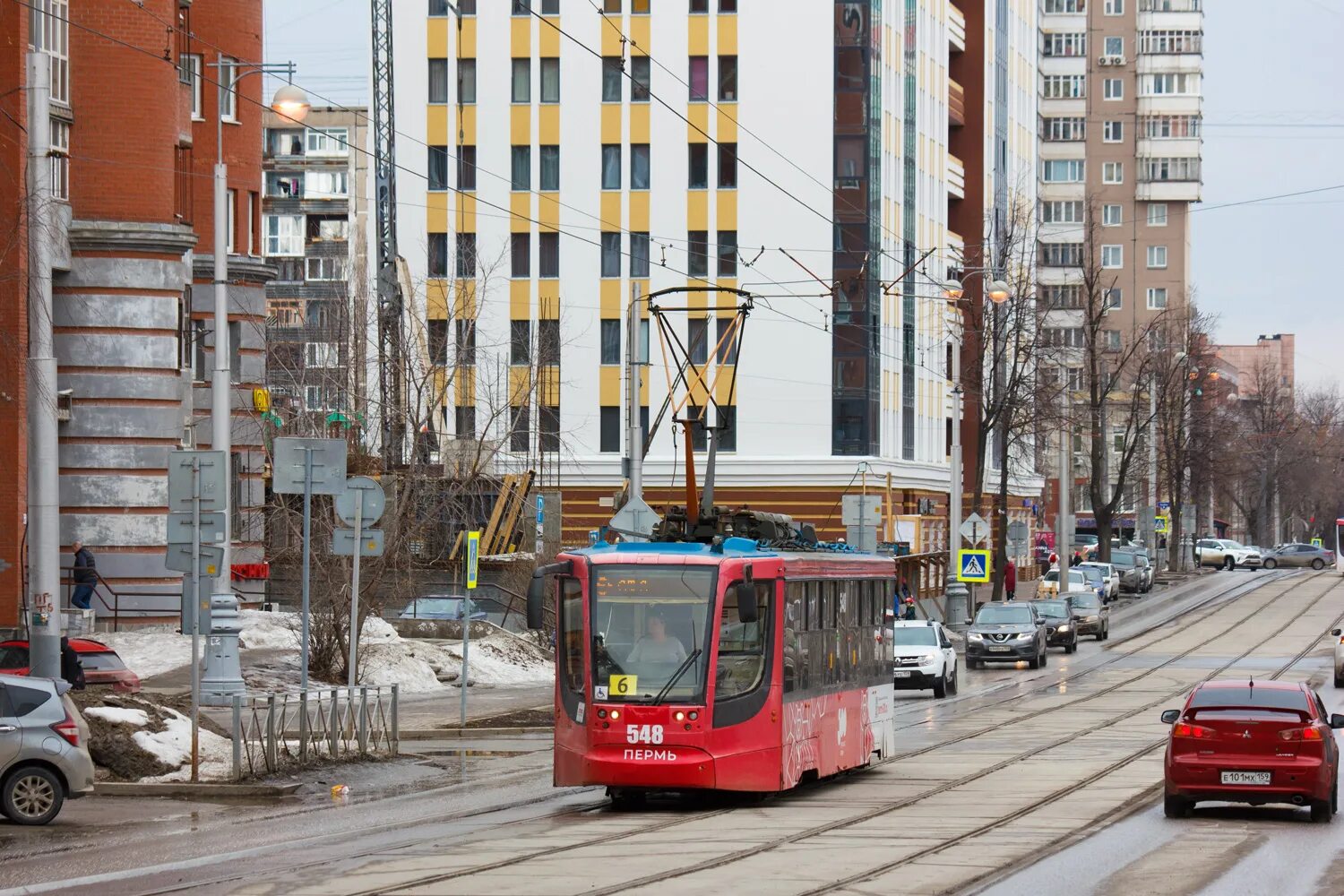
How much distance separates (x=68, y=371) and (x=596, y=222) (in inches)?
1177

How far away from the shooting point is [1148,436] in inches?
3666

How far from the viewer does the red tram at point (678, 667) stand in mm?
18797

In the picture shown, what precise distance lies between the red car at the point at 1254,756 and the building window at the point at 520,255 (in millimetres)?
51570

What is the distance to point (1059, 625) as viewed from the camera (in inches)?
2090

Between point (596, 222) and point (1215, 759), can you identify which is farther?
point (596, 222)

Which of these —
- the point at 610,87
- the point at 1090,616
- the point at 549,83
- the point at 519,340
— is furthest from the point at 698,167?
the point at 1090,616

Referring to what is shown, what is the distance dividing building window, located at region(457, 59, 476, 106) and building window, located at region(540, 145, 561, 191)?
3061 millimetres

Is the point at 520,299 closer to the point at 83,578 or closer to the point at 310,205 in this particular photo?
the point at 83,578

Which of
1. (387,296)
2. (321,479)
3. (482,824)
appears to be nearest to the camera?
(482,824)

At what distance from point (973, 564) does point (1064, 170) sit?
8497 centimetres

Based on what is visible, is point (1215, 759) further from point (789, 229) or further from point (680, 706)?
point (789, 229)

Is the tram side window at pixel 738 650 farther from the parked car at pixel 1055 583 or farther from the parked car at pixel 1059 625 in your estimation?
the parked car at pixel 1055 583

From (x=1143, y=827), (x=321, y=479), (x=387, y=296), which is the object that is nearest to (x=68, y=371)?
(x=321, y=479)

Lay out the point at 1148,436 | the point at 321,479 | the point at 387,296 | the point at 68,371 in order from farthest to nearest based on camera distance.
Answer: the point at 1148,436 < the point at 387,296 < the point at 68,371 < the point at 321,479
